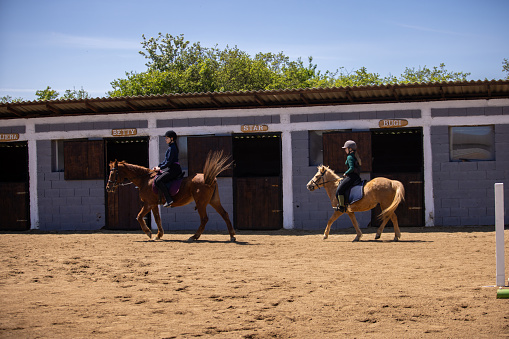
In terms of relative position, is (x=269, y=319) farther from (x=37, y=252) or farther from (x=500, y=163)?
(x=500, y=163)

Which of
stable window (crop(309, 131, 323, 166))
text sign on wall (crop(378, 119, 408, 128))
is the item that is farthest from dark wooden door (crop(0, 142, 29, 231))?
text sign on wall (crop(378, 119, 408, 128))

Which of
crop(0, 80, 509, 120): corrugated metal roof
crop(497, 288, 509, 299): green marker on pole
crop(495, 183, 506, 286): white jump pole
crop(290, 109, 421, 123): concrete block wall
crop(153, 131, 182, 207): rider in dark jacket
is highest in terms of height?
crop(0, 80, 509, 120): corrugated metal roof

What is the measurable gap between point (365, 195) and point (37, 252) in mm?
6748

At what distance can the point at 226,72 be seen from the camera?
51.8m

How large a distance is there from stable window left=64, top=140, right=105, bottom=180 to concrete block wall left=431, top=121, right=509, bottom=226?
9.16 meters

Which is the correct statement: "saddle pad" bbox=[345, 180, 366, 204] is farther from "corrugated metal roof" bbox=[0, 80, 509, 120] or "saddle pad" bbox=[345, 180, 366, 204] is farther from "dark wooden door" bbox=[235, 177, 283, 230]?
"dark wooden door" bbox=[235, 177, 283, 230]

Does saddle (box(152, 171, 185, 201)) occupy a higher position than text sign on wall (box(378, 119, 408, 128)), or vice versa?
text sign on wall (box(378, 119, 408, 128))

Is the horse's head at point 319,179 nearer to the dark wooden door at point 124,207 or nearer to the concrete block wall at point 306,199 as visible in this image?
the concrete block wall at point 306,199

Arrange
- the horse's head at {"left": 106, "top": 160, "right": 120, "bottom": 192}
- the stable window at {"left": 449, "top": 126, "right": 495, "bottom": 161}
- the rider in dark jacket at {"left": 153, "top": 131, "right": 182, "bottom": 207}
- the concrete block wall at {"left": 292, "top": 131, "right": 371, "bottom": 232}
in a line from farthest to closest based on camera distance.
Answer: the concrete block wall at {"left": 292, "top": 131, "right": 371, "bottom": 232} → the stable window at {"left": 449, "top": 126, "right": 495, "bottom": 161} → the horse's head at {"left": 106, "top": 160, "right": 120, "bottom": 192} → the rider in dark jacket at {"left": 153, "top": 131, "right": 182, "bottom": 207}

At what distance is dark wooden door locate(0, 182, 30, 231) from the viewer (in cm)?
1708

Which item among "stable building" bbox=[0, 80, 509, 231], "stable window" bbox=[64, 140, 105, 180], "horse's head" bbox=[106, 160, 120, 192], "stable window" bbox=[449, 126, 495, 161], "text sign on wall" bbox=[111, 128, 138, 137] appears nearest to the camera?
"horse's head" bbox=[106, 160, 120, 192]

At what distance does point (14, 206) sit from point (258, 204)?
744 cm

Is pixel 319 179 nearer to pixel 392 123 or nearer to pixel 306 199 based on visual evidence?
pixel 306 199

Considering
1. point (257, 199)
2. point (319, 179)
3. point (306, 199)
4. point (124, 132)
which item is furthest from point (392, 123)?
point (124, 132)
